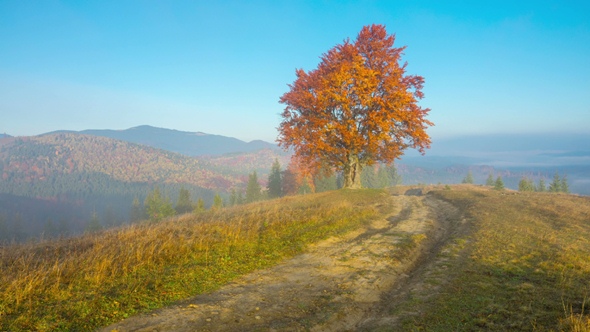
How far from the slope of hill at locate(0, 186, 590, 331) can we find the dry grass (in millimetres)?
28

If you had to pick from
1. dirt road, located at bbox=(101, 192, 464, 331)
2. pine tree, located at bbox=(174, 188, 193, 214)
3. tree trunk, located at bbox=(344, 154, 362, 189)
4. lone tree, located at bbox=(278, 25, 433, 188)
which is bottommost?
pine tree, located at bbox=(174, 188, 193, 214)

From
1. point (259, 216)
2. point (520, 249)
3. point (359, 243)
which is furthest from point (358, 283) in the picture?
point (259, 216)

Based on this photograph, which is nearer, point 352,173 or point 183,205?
point 352,173

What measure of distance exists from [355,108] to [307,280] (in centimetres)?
1897

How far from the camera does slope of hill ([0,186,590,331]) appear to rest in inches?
192

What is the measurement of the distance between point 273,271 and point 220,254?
1738 millimetres

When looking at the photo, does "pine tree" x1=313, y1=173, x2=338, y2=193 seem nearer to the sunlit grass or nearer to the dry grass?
the sunlit grass

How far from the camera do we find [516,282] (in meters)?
6.38

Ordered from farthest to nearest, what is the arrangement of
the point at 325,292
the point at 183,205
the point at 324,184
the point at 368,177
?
the point at 368,177 → the point at 183,205 → the point at 324,184 → the point at 325,292

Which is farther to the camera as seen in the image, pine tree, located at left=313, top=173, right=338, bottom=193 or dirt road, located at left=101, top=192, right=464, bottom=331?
pine tree, located at left=313, top=173, right=338, bottom=193

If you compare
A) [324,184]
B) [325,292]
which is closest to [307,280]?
[325,292]

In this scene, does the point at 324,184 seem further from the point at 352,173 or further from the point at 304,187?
the point at 352,173

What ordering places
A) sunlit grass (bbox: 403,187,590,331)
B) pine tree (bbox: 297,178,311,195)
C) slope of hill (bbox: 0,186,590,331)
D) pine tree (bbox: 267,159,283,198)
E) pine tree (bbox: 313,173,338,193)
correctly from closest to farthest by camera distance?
sunlit grass (bbox: 403,187,590,331) → slope of hill (bbox: 0,186,590,331) → pine tree (bbox: 313,173,338,193) → pine tree (bbox: 267,159,283,198) → pine tree (bbox: 297,178,311,195)

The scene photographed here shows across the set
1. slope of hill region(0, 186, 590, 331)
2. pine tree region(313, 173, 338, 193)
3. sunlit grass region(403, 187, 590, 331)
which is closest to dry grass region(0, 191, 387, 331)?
slope of hill region(0, 186, 590, 331)
